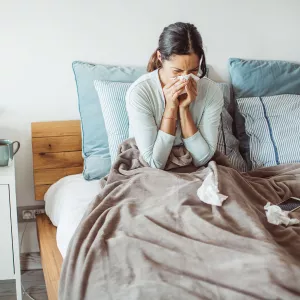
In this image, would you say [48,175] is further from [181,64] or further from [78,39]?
[181,64]

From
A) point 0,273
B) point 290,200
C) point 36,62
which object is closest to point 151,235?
point 290,200

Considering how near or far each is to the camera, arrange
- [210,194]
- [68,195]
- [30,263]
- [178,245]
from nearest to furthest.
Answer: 1. [178,245]
2. [210,194]
3. [68,195]
4. [30,263]

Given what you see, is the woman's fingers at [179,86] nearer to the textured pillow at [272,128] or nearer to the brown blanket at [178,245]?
the brown blanket at [178,245]

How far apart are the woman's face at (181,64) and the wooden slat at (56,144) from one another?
0.64 m

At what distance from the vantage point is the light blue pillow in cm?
214

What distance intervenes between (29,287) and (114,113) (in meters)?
0.85

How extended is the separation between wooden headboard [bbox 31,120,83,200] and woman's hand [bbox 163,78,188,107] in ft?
1.91

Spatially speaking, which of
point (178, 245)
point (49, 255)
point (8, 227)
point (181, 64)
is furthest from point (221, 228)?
point (8, 227)

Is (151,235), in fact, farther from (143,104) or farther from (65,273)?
(143,104)

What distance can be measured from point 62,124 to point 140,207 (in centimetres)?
77

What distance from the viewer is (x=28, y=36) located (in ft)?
7.34

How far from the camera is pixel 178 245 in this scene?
1.47 m

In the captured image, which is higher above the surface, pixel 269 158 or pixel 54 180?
pixel 269 158

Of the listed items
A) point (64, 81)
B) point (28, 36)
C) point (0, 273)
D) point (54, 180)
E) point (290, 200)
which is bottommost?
point (0, 273)
